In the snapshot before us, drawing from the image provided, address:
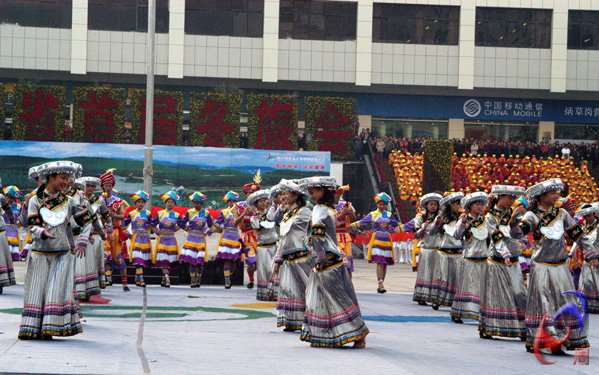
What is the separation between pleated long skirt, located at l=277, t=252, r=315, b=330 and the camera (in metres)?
11.4

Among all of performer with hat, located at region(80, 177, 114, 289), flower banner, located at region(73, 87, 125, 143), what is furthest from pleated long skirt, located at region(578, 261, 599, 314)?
flower banner, located at region(73, 87, 125, 143)

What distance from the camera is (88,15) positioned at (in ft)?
131

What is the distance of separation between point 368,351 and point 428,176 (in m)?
20.9

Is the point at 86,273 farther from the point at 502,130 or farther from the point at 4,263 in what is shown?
the point at 502,130

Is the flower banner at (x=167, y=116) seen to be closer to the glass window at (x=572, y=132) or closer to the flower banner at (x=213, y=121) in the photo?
the flower banner at (x=213, y=121)

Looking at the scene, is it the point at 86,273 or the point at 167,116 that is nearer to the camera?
the point at 86,273

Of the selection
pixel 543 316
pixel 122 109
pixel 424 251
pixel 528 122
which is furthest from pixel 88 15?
pixel 543 316

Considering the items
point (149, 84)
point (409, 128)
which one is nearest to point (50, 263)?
point (149, 84)

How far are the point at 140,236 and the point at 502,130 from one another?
97.6ft

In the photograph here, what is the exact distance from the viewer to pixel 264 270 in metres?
16.2

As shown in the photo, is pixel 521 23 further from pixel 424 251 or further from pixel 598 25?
pixel 424 251

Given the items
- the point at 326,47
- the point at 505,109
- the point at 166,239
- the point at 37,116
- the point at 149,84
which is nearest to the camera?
the point at 166,239

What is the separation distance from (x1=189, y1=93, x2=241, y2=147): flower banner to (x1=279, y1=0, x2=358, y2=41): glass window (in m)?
8.03

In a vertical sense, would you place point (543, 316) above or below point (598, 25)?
below
